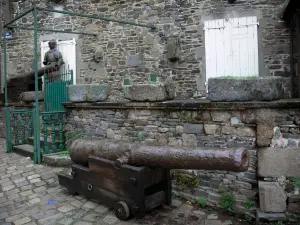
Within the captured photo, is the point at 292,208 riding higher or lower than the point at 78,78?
lower

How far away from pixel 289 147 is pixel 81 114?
3925 millimetres

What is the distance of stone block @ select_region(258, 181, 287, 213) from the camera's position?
335cm

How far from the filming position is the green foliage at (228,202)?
3.68 m

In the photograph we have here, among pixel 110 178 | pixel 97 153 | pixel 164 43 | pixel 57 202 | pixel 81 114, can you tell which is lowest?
pixel 57 202

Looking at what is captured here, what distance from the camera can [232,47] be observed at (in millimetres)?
7598

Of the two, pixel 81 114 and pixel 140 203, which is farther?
pixel 81 114

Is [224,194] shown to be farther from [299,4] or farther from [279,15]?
[279,15]

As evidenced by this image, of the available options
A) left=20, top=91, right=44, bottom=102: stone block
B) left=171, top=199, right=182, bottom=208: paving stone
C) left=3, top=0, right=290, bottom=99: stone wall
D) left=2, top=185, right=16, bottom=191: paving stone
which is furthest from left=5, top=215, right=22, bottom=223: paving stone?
left=3, top=0, right=290, bottom=99: stone wall

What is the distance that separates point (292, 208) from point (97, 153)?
254 centimetres

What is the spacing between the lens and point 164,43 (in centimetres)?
859

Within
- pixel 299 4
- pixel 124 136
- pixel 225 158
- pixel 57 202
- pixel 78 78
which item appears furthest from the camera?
pixel 78 78

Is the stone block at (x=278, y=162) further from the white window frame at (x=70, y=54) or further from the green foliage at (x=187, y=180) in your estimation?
the white window frame at (x=70, y=54)

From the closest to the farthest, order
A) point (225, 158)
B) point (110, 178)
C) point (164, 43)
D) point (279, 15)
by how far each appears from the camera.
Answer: point (225, 158), point (110, 178), point (279, 15), point (164, 43)

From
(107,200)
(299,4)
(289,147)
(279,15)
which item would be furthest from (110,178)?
(279,15)
